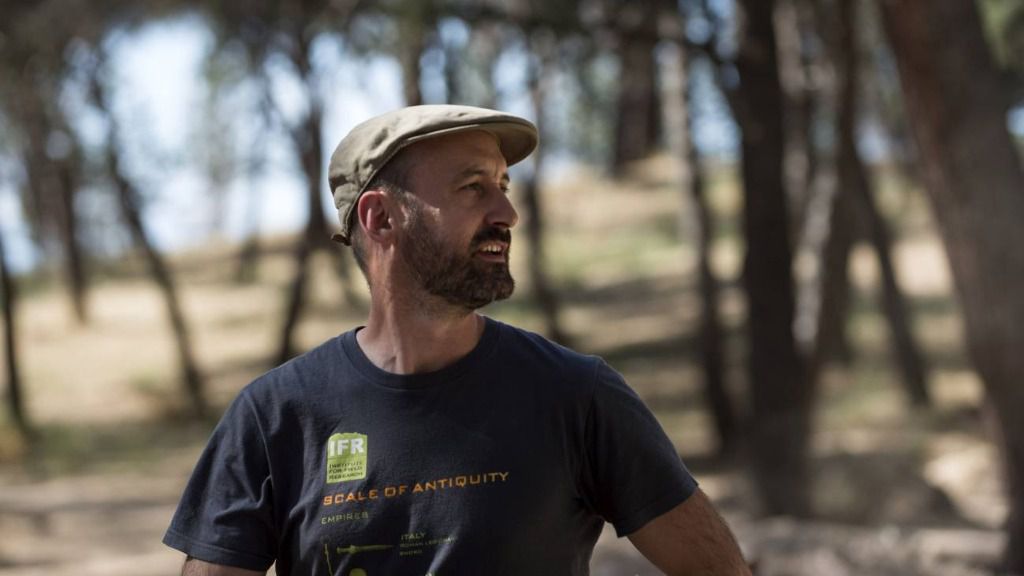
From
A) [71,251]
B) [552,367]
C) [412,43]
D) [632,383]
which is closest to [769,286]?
[412,43]

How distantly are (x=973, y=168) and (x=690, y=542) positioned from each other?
6919mm

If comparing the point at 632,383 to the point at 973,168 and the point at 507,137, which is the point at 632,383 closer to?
the point at 973,168

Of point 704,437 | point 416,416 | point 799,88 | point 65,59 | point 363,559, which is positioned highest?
point 65,59

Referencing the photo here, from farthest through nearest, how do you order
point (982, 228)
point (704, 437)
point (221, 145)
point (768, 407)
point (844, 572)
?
point (221, 145) < point (704, 437) < point (768, 407) < point (982, 228) < point (844, 572)

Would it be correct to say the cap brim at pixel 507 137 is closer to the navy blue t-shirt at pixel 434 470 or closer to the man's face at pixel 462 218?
the man's face at pixel 462 218

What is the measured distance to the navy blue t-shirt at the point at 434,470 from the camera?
2541 mm

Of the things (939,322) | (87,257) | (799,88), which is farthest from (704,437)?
(87,257)

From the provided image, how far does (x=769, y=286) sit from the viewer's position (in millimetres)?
13906

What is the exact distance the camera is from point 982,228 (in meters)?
8.97

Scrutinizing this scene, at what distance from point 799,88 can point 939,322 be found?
7.34 m

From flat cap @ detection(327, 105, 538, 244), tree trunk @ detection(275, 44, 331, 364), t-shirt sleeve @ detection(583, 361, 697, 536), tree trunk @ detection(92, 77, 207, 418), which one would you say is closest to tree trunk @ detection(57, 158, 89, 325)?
tree trunk @ detection(92, 77, 207, 418)

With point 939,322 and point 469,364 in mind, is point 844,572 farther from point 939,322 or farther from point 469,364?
point 939,322

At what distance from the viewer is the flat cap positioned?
263 centimetres

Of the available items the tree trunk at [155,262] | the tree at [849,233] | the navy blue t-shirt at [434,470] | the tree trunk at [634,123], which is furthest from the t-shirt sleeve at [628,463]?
the tree trunk at [634,123]
